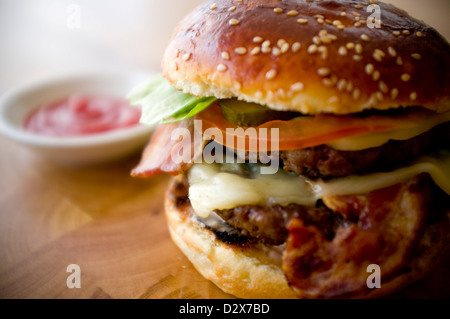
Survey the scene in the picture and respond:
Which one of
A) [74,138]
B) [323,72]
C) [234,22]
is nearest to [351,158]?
[323,72]

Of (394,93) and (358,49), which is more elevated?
(358,49)

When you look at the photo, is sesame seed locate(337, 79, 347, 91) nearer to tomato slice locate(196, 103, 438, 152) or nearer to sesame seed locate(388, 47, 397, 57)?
tomato slice locate(196, 103, 438, 152)

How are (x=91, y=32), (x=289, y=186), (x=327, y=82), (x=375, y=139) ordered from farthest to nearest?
(x=91, y=32) → (x=289, y=186) → (x=375, y=139) → (x=327, y=82)

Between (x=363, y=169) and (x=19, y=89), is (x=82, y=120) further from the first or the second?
(x=363, y=169)

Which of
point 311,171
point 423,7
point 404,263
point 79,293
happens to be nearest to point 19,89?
point 79,293

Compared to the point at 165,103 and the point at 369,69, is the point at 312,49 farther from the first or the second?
the point at 165,103

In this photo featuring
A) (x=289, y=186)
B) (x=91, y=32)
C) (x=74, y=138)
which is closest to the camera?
(x=289, y=186)
